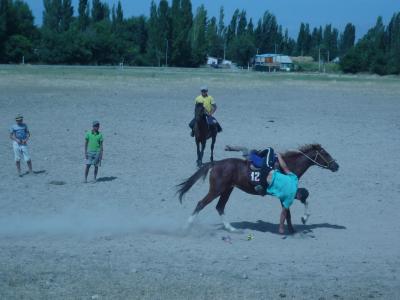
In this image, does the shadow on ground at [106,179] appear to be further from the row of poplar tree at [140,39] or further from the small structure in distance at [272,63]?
the small structure in distance at [272,63]

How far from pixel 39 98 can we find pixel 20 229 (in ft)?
77.0

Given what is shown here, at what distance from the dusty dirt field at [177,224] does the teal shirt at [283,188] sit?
26.3 inches

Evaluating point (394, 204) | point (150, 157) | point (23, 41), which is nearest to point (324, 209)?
point (394, 204)

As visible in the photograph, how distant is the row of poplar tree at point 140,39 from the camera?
3506 inches

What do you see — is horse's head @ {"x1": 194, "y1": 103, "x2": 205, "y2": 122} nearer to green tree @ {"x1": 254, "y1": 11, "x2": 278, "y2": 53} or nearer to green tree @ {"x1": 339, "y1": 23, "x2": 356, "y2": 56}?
green tree @ {"x1": 254, "y1": 11, "x2": 278, "y2": 53}

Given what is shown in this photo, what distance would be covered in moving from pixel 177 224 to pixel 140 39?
10514 centimetres

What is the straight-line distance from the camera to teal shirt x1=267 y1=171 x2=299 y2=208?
399 inches

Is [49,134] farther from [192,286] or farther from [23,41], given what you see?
[23,41]

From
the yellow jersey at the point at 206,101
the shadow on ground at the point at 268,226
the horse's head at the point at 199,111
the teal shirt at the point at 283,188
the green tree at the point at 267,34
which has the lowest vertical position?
the shadow on ground at the point at 268,226

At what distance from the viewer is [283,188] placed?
10.2m

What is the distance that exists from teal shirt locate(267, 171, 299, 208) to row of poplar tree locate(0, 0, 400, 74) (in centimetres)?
8023

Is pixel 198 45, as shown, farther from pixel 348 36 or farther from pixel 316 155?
pixel 316 155

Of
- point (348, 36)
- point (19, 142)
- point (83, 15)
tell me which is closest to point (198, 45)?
point (83, 15)

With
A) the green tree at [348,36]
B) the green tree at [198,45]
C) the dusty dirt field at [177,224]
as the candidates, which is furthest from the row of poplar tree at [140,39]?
the dusty dirt field at [177,224]
